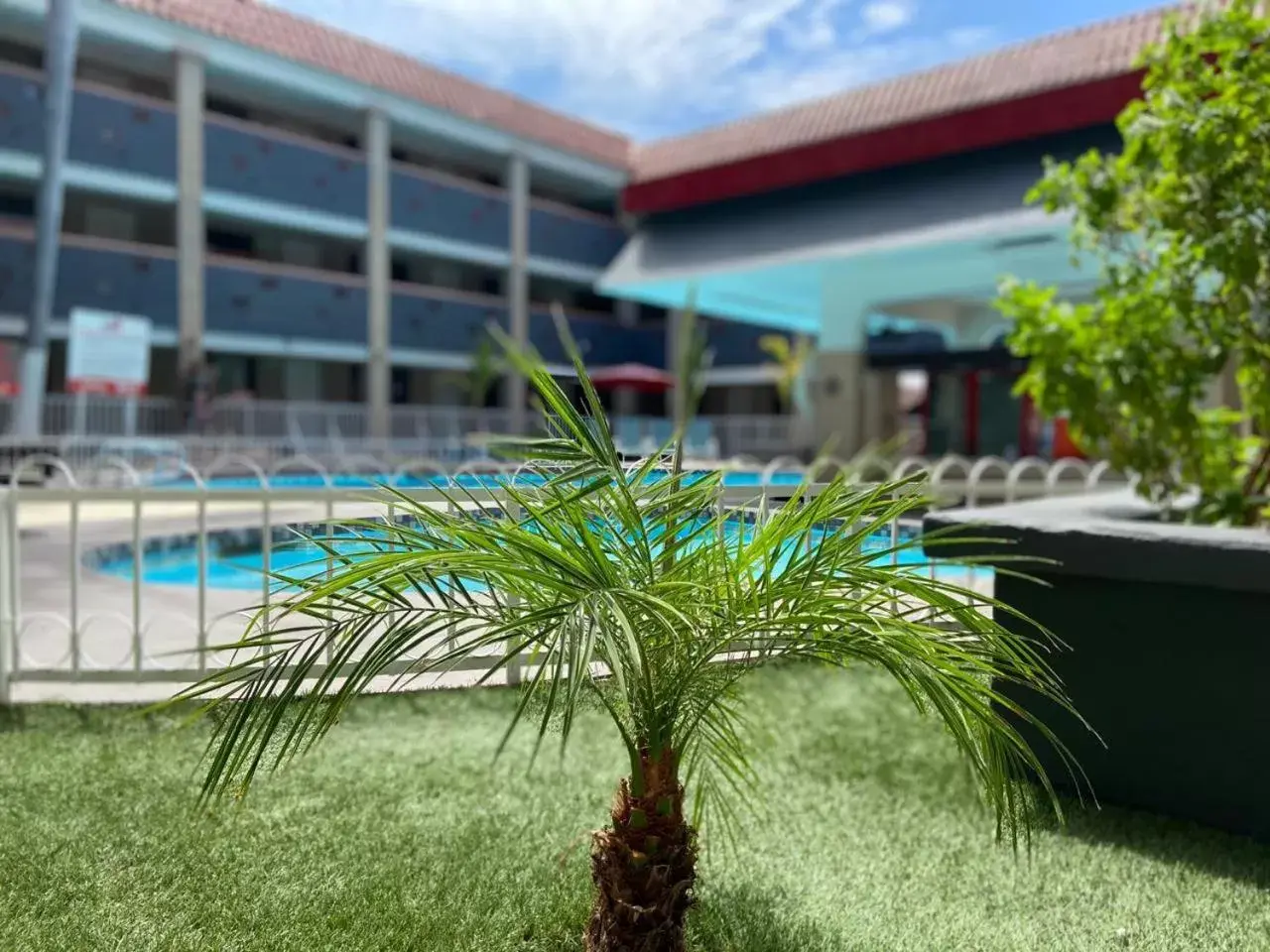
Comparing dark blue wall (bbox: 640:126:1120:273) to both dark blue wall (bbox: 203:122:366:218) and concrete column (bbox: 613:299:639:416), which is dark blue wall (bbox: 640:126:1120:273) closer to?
dark blue wall (bbox: 203:122:366:218)

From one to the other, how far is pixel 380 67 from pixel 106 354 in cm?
1251

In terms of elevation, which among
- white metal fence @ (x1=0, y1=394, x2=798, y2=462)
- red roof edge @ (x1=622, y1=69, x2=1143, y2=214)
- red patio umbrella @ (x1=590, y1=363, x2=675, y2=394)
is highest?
red roof edge @ (x1=622, y1=69, x2=1143, y2=214)

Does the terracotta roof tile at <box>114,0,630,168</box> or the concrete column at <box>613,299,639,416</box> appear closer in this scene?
the terracotta roof tile at <box>114,0,630,168</box>

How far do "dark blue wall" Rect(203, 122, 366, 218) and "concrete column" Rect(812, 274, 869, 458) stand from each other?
14.0 m

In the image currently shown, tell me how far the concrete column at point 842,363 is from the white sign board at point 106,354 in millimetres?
12934

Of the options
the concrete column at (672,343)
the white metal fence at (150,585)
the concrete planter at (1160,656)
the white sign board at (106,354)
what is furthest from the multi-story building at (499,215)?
the concrete planter at (1160,656)

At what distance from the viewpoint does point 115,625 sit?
5.86 metres

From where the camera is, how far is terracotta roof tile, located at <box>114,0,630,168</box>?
22500mm

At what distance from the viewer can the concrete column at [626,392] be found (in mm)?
33375

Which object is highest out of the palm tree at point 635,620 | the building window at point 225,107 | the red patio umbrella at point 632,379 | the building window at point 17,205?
the building window at point 225,107

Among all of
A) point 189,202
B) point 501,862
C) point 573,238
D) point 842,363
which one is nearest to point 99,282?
point 189,202

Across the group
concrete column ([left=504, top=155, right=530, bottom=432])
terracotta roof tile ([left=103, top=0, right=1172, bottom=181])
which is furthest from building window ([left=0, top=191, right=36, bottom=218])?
concrete column ([left=504, top=155, right=530, bottom=432])

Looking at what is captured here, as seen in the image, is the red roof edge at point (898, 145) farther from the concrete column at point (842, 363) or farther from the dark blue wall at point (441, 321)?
the dark blue wall at point (441, 321)

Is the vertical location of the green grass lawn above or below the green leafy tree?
below
